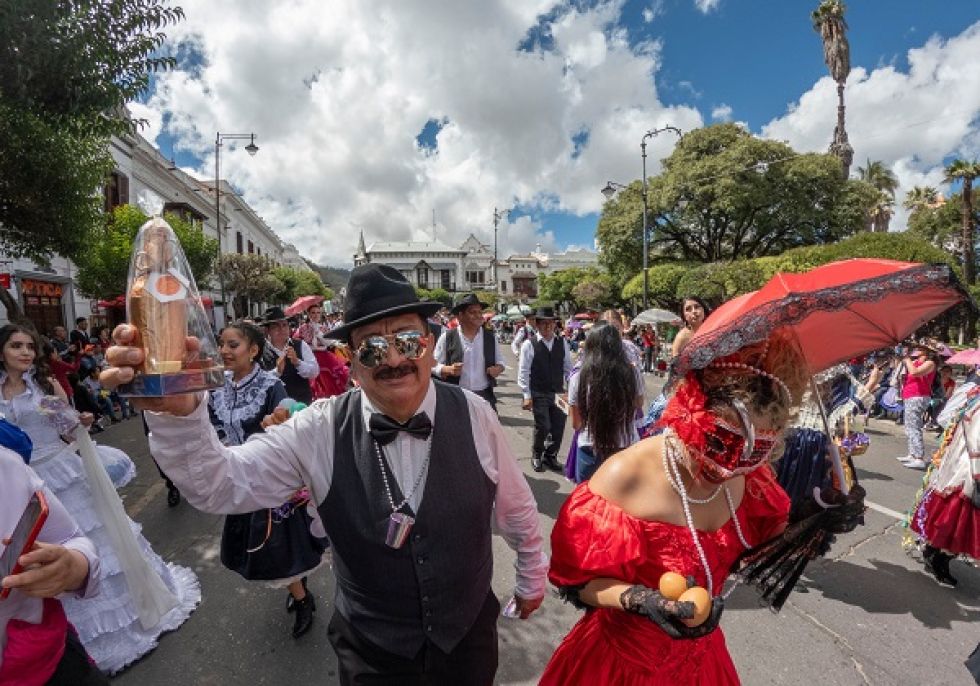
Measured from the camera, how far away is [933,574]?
3.55 m

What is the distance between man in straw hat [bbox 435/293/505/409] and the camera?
5.79 metres

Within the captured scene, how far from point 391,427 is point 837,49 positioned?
40.6 m

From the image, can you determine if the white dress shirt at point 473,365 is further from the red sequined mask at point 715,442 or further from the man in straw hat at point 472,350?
the red sequined mask at point 715,442

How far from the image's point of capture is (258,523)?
2822mm

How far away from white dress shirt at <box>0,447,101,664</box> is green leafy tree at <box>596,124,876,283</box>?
97.0ft

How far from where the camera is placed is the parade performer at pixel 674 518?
151 centimetres

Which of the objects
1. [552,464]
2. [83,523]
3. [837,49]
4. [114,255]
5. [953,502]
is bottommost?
[552,464]

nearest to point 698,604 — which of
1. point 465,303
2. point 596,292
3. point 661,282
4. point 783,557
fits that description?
point 783,557

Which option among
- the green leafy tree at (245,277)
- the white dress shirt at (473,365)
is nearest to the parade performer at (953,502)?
the white dress shirt at (473,365)

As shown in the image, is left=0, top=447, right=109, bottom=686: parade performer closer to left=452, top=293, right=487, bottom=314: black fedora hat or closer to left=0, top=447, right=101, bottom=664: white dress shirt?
left=0, top=447, right=101, bottom=664: white dress shirt

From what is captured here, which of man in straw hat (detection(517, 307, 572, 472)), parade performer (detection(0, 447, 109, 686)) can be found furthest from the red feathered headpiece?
man in straw hat (detection(517, 307, 572, 472))

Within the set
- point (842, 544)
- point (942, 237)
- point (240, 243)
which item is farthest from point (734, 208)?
point (240, 243)

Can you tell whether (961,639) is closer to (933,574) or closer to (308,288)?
(933,574)

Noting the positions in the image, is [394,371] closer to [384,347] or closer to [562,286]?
[384,347]
